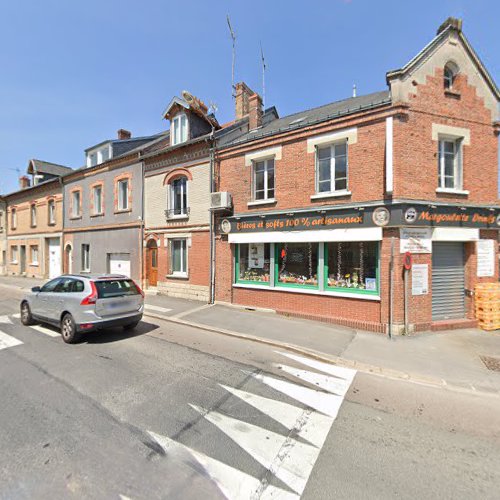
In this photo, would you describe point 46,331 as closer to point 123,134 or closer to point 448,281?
point 448,281

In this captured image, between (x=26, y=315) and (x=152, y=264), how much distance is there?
615 cm

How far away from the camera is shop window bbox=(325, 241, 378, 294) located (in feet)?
26.8

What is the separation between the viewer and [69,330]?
255 inches

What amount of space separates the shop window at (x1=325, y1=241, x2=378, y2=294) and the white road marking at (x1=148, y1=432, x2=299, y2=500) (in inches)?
263

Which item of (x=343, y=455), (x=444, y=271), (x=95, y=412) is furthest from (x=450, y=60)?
(x=95, y=412)

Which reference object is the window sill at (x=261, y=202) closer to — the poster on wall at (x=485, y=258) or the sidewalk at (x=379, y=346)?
the sidewalk at (x=379, y=346)

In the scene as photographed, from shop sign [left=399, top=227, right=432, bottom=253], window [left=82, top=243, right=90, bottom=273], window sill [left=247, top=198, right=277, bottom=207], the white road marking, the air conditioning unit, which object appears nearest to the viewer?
the white road marking

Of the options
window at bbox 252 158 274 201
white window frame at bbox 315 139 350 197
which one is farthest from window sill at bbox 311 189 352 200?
window at bbox 252 158 274 201

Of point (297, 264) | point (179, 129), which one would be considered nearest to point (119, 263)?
point (179, 129)

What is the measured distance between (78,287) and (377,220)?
8429 mm

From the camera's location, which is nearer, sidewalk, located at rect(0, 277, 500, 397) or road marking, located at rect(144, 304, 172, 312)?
sidewalk, located at rect(0, 277, 500, 397)

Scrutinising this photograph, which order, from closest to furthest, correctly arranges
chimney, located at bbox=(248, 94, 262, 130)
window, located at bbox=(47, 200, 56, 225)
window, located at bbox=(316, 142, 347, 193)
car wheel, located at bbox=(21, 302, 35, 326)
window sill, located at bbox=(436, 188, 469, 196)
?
car wheel, located at bbox=(21, 302, 35, 326) → window sill, located at bbox=(436, 188, 469, 196) → window, located at bbox=(316, 142, 347, 193) → chimney, located at bbox=(248, 94, 262, 130) → window, located at bbox=(47, 200, 56, 225)

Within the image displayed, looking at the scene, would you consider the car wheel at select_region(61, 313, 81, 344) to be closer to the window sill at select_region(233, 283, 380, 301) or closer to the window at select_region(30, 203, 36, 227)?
the window sill at select_region(233, 283, 380, 301)

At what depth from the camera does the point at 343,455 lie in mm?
2973
